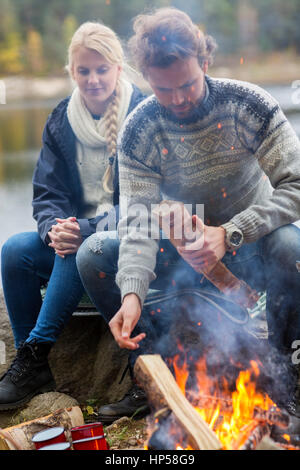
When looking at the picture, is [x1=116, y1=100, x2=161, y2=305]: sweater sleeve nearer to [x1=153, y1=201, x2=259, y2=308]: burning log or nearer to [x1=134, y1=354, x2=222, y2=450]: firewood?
[x1=153, y1=201, x2=259, y2=308]: burning log

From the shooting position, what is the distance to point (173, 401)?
1.42 m

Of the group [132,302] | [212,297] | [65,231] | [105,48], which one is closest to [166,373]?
[132,302]

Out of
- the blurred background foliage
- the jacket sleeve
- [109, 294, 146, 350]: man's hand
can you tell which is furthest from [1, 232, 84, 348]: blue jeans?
the blurred background foliage

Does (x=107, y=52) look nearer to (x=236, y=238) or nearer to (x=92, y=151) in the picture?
(x=92, y=151)

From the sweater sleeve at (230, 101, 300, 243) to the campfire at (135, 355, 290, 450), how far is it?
0.47 meters

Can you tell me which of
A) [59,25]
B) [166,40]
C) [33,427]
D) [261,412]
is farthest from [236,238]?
[59,25]

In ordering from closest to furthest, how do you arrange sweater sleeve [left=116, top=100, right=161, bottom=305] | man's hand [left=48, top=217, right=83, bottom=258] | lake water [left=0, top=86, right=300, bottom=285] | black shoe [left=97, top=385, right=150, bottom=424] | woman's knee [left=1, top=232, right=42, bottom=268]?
sweater sleeve [left=116, top=100, right=161, bottom=305], black shoe [left=97, top=385, right=150, bottom=424], man's hand [left=48, top=217, right=83, bottom=258], woman's knee [left=1, top=232, right=42, bottom=268], lake water [left=0, top=86, right=300, bottom=285]

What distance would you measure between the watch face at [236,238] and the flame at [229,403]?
1.38 ft

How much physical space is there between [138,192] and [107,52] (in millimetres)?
693

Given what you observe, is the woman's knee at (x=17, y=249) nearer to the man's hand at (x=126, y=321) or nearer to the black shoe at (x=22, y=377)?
the black shoe at (x=22, y=377)

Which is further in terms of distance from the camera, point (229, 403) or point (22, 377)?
point (22, 377)

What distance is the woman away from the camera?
78.5 inches

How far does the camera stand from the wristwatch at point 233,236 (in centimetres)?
165

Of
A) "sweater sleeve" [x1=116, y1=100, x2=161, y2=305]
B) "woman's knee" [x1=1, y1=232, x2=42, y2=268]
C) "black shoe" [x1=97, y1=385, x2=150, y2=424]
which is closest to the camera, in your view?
"sweater sleeve" [x1=116, y1=100, x2=161, y2=305]
